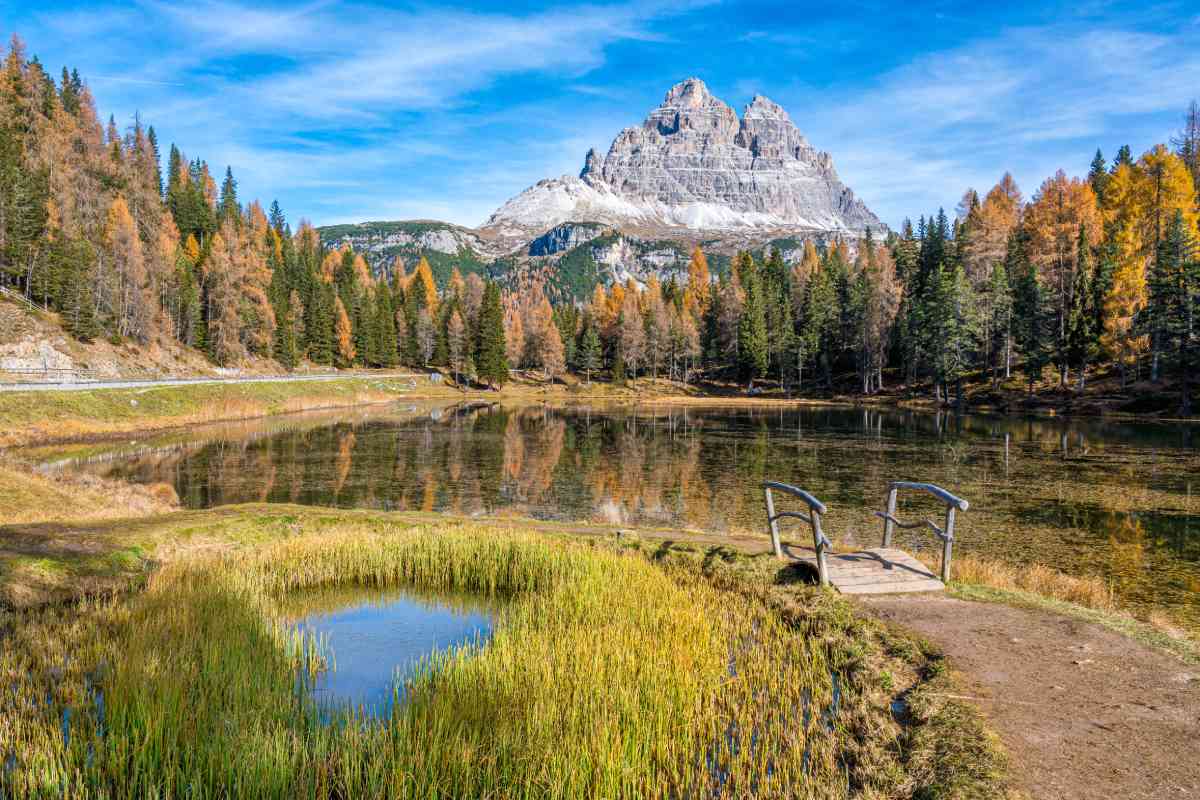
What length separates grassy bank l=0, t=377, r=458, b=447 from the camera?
40.5 m

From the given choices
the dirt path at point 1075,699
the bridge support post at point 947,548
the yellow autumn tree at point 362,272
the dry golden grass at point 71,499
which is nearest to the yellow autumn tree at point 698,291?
the yellow autumn tree at point 362,272

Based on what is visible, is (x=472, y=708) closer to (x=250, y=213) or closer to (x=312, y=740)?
(x=312, y=740)

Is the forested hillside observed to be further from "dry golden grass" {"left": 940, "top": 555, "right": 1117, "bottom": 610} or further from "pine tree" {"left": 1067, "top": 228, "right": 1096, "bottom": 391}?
"dry golden grass" {"left": 940, "top": 555, "right": 1117, "bottom": 610}

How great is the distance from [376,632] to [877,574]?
32.0ft

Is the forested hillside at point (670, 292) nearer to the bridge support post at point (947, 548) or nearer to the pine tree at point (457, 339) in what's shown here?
the pine tree at point (457, 339)

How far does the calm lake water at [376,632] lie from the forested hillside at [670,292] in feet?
221

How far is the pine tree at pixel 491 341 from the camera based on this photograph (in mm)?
108750

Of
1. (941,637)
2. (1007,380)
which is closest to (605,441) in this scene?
(941,637)

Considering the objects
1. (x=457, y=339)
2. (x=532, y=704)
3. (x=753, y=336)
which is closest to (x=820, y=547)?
(x=532, y=704)

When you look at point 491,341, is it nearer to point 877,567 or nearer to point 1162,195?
point 1162,195

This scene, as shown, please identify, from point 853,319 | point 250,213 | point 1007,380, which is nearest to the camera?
point 1007,380

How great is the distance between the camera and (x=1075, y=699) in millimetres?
8008

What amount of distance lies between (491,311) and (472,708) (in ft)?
340

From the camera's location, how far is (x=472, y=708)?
7.82 metres
